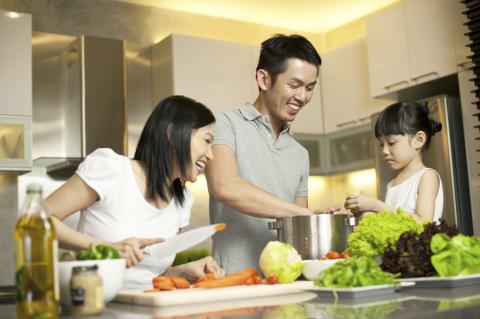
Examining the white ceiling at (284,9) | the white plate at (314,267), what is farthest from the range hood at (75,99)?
the white plate at (314,267)

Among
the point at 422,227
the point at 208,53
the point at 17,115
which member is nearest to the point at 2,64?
the point at 17,115

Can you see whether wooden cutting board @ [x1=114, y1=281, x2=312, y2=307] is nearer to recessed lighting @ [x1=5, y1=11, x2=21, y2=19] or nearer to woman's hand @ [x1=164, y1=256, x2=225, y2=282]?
woman's hand @ [x1=164, y1=256, x2=225, y2=282]

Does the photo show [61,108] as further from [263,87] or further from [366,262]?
[366,262]

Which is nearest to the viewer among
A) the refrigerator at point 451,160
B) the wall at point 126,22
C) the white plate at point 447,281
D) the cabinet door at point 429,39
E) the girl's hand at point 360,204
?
the white plate at point 447,281

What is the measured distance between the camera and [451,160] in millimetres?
3617

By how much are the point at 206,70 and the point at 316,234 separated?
2847mm

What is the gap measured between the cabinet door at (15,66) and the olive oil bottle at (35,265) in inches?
115

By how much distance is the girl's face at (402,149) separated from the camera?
98.3 inches

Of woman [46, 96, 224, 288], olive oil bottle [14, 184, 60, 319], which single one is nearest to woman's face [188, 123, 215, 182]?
woman [46, 96, 224, 288]

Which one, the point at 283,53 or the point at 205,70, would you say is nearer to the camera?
the point at 283,53

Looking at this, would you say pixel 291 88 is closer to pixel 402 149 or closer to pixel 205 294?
pixel 402 149

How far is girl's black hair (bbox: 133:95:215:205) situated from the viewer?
1790 millimetres

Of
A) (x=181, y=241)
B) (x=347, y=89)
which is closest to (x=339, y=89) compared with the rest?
(x=347, y=89)

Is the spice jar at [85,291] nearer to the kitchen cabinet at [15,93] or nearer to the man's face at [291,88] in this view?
the man's face at [291,88]
